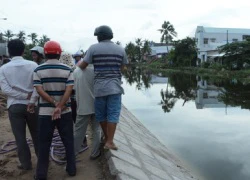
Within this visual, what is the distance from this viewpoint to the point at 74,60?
17.9 ft

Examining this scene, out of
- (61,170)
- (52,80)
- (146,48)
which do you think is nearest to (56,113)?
(52,80)

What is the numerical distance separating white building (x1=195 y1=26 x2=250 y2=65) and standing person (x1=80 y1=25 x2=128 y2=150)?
45089 millimetres

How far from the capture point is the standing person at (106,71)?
420 centimetres

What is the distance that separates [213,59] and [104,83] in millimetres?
44086

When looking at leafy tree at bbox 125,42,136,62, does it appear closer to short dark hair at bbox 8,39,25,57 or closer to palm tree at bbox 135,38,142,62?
palm tree at bbox 135,38,142,62

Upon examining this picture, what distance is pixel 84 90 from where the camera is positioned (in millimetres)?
4449

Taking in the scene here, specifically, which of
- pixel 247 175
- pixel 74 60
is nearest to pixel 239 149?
pixel 247 175

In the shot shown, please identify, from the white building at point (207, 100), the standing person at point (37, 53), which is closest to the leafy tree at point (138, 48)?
the white building at point (207, 100)

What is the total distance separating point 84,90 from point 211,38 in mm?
52581

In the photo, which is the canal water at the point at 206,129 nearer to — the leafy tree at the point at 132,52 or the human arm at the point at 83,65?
the human arm at the point at 83,65

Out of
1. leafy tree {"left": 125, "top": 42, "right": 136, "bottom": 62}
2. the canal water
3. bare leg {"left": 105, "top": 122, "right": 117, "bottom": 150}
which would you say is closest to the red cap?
bare leg {"left": 105, "top": 122, "right": 117, "bottom": 150}

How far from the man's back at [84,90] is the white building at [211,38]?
4507cm

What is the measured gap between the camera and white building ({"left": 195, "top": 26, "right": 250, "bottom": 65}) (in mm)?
49312

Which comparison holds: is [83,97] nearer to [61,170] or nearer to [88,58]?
[88,58]
